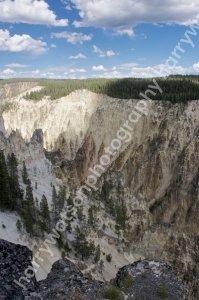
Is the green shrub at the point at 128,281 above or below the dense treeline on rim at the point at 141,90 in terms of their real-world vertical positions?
below

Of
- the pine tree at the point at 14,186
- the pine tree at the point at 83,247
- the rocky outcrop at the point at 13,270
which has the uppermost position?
the rocky outcrop at the point at 13,270

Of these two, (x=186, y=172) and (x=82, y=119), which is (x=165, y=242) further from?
(x=82, y=119)

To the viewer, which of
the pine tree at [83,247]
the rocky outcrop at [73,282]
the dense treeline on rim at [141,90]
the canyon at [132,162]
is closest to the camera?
the rocky outcrop at [73,282]

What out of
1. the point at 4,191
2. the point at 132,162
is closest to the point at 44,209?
the point at 4,191

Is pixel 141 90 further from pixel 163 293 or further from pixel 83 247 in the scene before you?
pixel 163 293

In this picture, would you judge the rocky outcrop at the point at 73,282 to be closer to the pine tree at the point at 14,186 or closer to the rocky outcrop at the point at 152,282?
the rocky outcrop at the point at 152,282

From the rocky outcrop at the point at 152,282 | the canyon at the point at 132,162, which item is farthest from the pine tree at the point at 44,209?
the rocky outcrop at the point at 152,282

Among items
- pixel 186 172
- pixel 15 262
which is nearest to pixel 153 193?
pixel 186 172

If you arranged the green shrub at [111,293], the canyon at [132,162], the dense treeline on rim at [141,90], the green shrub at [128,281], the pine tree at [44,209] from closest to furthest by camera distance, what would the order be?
the green shrub at [111,293] < the green shrub at [128,281] < the pine tree at [44,209] < the canyon at [132,162] < the dense treeline on rim at [141,90]
